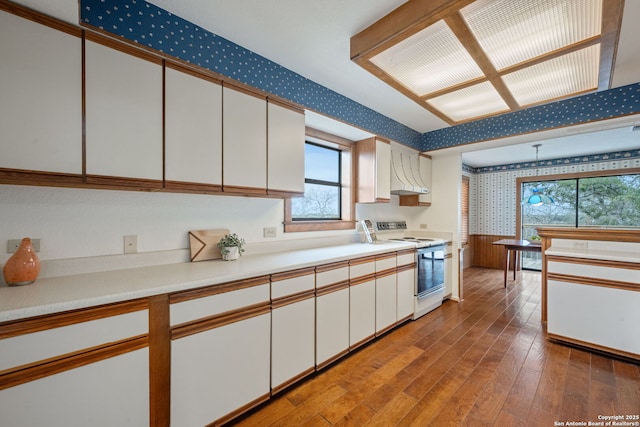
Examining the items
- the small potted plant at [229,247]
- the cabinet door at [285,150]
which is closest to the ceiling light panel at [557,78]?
the cabinet door at [285,150]

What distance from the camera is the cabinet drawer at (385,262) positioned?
2.77 metres

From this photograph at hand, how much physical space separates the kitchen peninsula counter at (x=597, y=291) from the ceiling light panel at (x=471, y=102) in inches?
64.1

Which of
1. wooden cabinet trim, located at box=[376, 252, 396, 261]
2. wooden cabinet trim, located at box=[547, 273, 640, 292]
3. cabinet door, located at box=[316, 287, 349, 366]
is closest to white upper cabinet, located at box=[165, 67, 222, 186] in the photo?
cabinet door, located at box=[316, 287, 349, 366]

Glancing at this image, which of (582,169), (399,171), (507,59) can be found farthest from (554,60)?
(582,169)

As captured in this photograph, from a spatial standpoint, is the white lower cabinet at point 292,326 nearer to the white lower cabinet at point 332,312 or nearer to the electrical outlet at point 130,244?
the white lower cabinet at point 332,312

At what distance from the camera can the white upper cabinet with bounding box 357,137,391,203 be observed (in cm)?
330

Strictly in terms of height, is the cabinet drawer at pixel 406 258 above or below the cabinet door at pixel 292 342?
above

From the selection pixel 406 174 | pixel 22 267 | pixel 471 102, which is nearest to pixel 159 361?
pixel 22 267

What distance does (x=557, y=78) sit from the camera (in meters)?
2.05

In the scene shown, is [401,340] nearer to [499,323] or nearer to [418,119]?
[499,323]

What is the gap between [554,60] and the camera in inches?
70.9

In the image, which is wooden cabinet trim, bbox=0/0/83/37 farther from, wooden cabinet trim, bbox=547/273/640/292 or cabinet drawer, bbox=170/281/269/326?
wooden cabinet trim, bbox=547/273/640/292

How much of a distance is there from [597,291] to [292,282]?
2.86m

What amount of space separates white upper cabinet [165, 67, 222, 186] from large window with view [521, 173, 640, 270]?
619cm
